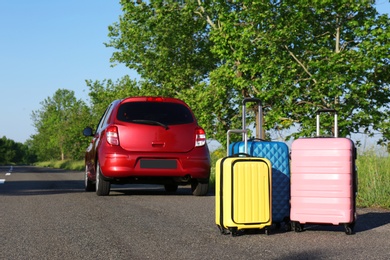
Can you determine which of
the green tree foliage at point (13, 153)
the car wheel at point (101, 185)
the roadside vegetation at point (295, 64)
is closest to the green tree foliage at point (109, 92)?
the roadside vegetation at point (295, 64)

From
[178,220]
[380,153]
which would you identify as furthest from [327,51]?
[178,220]

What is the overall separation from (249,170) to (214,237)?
29.7 inches

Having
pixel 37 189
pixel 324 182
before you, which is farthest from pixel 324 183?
pixel 37 189

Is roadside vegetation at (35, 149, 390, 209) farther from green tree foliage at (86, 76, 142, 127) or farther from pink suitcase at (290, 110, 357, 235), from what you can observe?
green tree foliage at (86, 76, 142, 127)

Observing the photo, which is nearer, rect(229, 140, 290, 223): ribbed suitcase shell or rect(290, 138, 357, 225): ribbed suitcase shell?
rect(290, 138, 357, 225): ribbed suitcase shell

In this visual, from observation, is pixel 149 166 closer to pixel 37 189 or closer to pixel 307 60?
pixel 37 189

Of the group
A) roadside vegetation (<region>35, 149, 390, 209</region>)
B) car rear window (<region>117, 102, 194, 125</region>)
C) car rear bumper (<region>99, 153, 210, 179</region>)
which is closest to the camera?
roadside vegetation (<region>35, 149, 390, 209</region>)

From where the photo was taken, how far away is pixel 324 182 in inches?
282

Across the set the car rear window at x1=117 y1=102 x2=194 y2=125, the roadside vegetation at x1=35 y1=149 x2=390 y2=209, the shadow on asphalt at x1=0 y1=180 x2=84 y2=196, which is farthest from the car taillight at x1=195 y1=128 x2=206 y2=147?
the shadow on asphalt at x1=0 y1=180 x2=84 y2=196

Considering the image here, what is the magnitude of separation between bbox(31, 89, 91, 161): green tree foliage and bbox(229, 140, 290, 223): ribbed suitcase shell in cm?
7074

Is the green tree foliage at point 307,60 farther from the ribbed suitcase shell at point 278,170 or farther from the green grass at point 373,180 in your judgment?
the ribbed suitcase shell at point 278,170

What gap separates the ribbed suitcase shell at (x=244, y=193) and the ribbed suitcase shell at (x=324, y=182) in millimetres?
387

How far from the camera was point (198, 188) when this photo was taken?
12648 millimetres

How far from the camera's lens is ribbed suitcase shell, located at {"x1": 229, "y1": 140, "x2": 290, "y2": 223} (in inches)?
295
